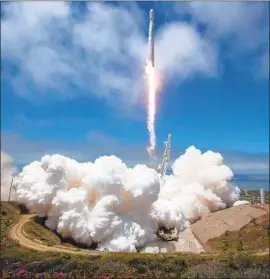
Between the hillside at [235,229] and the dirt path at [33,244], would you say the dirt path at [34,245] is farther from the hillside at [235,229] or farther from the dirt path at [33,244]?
the hillside at [235,229]

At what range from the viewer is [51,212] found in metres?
66.4

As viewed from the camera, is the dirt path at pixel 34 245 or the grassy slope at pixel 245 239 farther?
the grassy slope at pixel 245 239

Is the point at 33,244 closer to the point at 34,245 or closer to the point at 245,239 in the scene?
the point at 34,245

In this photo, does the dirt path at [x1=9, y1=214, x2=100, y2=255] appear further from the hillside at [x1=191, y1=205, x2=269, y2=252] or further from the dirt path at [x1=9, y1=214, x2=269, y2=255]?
the hillside at [x1=191, y1=205, x2=269, y2=252]

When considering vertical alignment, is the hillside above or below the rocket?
below

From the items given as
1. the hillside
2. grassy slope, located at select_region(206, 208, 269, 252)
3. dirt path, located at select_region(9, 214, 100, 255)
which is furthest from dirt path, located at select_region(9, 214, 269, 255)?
the hillside

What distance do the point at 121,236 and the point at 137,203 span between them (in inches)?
254

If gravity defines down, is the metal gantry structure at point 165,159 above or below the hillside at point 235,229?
above

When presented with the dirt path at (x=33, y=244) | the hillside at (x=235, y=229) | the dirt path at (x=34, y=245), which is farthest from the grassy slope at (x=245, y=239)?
the dirt path at (x=33, y=244)

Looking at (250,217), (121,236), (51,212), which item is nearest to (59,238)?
(51,212)

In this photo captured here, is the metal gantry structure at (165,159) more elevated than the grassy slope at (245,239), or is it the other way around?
the metal gantry structure at (165,159)

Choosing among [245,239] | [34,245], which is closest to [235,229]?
[245,239]

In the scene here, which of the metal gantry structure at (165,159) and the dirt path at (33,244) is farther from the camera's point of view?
the metal gantry structure at (165,159)

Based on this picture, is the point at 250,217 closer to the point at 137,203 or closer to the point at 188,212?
the point at 188,212
